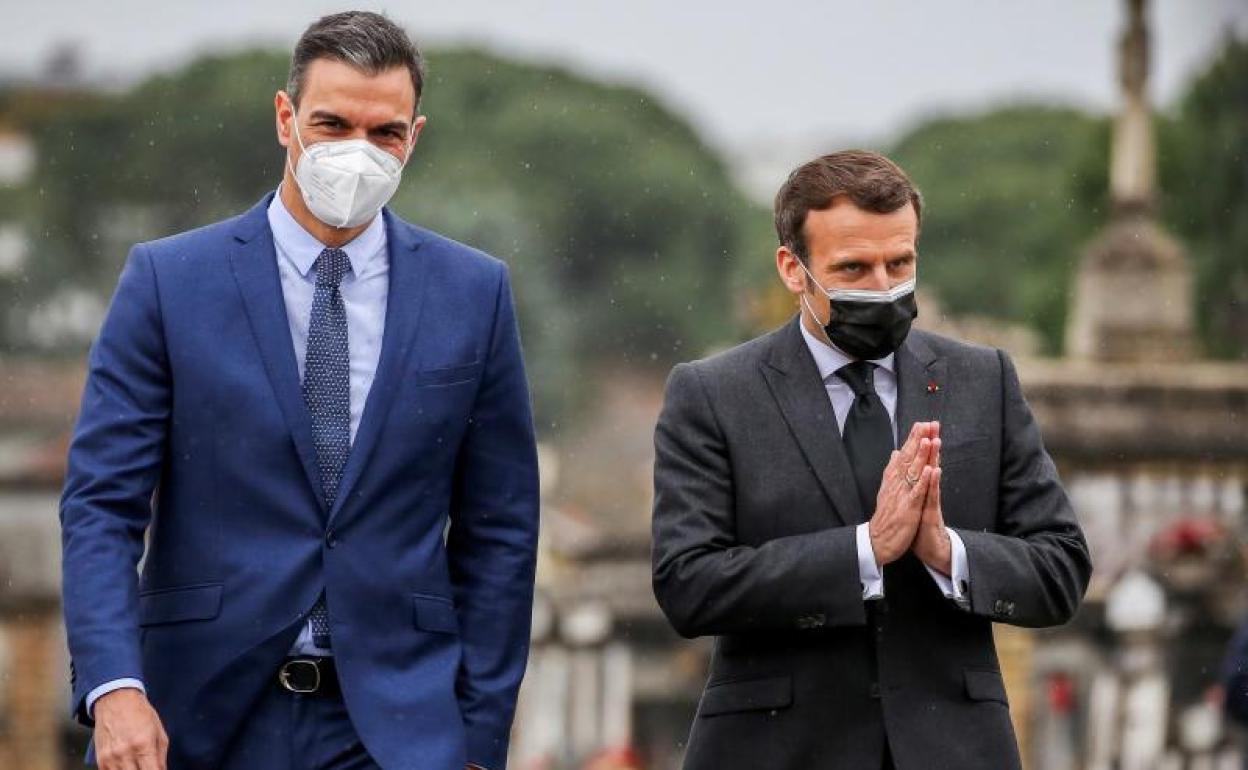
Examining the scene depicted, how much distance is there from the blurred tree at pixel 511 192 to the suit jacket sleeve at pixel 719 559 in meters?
66.1

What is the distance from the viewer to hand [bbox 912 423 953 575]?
5320mm

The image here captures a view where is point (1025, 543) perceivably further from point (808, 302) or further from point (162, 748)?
point (162, 748)

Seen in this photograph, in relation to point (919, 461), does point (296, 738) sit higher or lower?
lower

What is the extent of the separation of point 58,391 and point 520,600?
220ft

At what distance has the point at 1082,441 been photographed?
23.5 metres

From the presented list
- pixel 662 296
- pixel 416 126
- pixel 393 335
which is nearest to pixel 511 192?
pixel 662 296

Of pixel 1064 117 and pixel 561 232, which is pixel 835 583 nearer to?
pixel 561 232

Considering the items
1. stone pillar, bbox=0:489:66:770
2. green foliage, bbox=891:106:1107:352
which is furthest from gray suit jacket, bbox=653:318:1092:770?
green foliage, bbox=891:106:1107:352

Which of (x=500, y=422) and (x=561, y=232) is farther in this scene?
(x=561, y=232)

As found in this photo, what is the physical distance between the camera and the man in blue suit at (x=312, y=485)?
17.8ft

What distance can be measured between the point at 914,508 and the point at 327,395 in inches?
45.2

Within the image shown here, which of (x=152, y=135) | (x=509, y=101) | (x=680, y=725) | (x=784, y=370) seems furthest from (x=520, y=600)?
(x=509, y=101)

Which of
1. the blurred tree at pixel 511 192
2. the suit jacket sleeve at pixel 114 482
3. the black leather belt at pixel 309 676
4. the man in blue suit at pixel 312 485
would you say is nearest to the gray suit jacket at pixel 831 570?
the man in blue suit at pixel 312 485

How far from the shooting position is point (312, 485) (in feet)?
18.0
